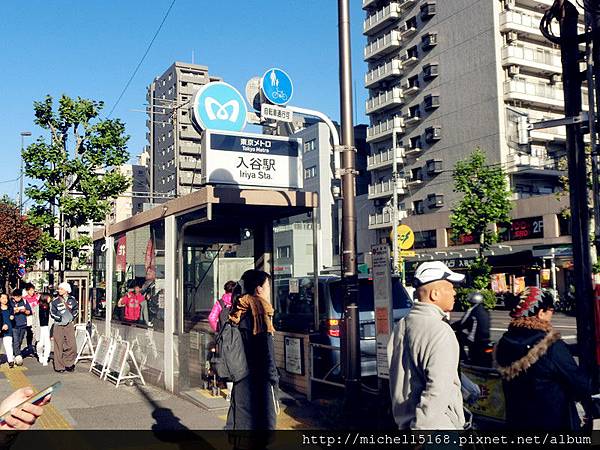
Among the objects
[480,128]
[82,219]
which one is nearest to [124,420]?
[82,219]

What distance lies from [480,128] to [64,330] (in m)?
36.1

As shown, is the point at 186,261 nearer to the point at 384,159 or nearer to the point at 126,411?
the point at 126,411

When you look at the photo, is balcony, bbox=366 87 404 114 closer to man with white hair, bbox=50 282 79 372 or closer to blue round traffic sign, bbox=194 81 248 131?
man with white hair, bbox=50 282 79 372

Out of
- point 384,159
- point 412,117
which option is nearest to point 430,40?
point 412,117

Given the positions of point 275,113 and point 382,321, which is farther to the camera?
point 275,113

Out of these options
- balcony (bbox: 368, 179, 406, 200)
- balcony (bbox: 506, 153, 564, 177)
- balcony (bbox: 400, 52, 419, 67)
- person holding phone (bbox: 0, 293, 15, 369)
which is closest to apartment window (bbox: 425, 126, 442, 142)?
balcony (bbox: 368, 179, 406, 200)

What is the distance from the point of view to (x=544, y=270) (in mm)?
36000

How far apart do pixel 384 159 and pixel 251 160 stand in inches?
1730

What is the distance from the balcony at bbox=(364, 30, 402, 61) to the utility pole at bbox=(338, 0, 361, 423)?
152 feet

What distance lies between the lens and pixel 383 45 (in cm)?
5256

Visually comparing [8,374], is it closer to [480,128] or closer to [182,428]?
[182,428]

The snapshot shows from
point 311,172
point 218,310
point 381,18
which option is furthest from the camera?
point 311,172

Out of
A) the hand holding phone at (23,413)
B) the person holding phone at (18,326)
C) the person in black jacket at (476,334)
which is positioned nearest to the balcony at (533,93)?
the person holding phone at (18,326)

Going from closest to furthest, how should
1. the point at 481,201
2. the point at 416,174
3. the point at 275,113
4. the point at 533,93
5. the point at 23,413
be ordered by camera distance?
the point at 23,413
the point at 275,113
the point at 481,201
the point at 533,93
the point at 416,174
